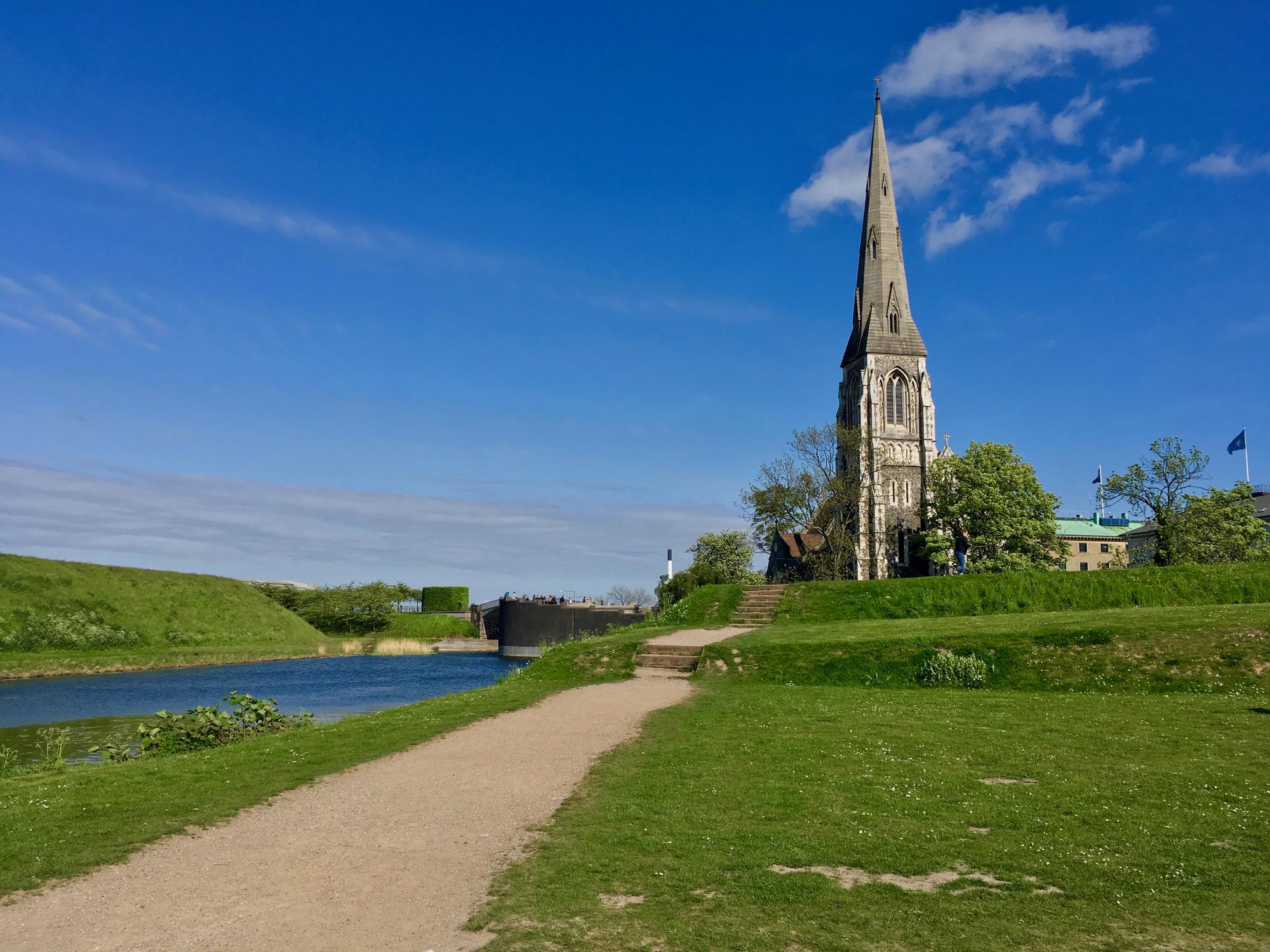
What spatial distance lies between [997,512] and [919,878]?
223 ft

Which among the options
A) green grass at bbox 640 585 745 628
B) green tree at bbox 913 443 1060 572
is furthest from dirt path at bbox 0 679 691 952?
green tree at bbox 913 443 1060 572

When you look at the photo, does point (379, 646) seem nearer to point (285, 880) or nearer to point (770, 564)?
point (770, 564)

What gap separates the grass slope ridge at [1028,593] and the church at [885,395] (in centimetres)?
4872

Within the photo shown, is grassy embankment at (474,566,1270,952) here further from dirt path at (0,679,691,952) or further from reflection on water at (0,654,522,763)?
reflection on water at (0,654,522,763)

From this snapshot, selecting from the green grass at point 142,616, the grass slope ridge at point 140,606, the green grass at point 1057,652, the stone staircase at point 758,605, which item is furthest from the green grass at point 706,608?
the grass slope ridge at point 140,606

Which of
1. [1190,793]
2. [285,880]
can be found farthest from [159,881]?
[1190,793]

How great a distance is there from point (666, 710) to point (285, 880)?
11543mm

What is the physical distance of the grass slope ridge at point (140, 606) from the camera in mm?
59406

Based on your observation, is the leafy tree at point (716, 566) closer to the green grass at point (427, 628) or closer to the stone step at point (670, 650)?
the green grass at point (427, 628)

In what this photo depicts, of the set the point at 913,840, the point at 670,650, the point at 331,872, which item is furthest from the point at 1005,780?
the point at 670,650

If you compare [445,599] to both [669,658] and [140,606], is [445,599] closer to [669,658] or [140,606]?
[140,606]

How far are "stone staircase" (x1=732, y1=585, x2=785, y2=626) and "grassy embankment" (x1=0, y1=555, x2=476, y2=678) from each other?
137 ft

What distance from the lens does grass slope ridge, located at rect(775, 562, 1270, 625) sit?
31.0 m

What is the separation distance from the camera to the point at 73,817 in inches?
396
